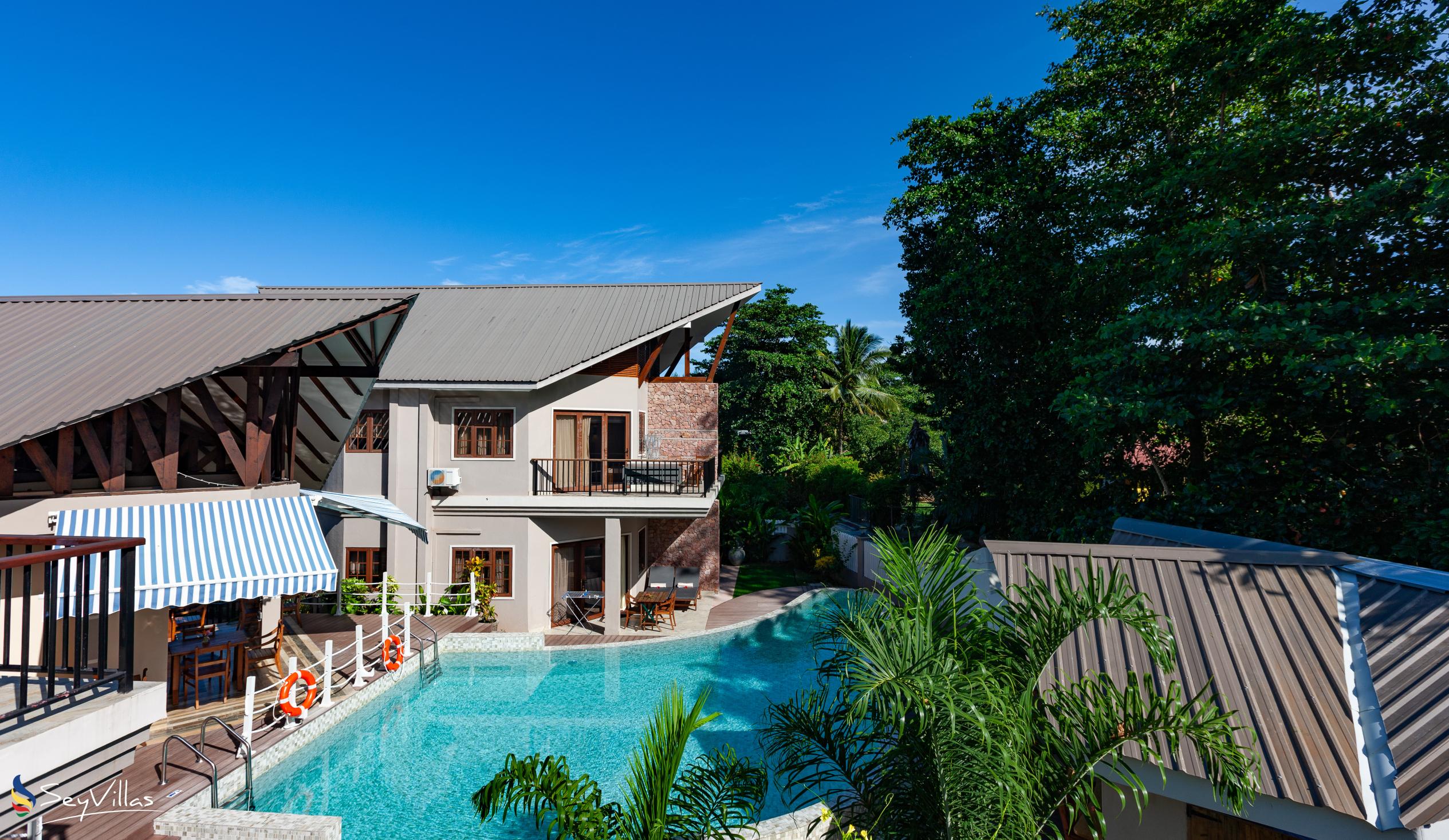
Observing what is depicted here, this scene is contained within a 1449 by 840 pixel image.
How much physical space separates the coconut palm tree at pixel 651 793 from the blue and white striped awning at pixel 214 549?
658cm

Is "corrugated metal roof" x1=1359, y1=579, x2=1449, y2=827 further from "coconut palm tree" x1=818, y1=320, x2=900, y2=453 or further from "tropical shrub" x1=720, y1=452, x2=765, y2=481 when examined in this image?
"coconut palm tree" x1=818, y1=320, x2=900, y2=453

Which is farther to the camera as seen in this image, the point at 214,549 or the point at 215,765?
the point at 214,549

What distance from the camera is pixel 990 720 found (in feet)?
18.3

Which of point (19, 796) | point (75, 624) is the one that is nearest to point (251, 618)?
point (75, 624)

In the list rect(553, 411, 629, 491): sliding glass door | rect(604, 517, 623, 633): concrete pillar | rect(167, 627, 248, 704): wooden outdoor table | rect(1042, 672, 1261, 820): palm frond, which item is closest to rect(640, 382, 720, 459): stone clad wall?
rect(553, 411, 629, 491): sliding glass door

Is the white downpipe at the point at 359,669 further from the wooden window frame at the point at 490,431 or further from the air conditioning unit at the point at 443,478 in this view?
the wooden window frame at the point at 490,431

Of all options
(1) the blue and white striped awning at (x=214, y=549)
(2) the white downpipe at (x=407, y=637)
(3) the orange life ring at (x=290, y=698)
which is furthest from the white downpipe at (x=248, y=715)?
(2) the white downpipe at (x=407, y=637)

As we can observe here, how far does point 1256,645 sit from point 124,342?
59.2 ft

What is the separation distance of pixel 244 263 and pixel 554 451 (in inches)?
953

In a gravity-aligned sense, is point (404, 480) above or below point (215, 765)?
above

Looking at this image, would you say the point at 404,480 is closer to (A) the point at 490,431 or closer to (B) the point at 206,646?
(A) the point at 490,431

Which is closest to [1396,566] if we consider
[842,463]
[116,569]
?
[116,569]

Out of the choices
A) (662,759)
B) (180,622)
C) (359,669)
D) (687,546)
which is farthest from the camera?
(687,546)

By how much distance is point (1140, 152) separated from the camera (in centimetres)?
2023
